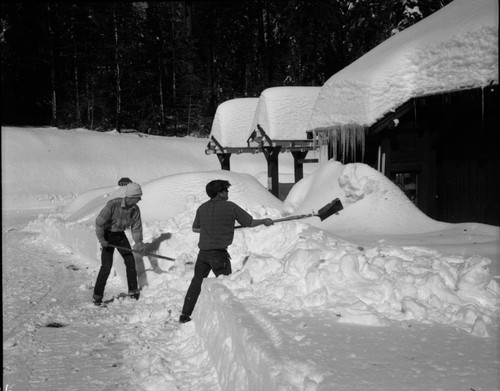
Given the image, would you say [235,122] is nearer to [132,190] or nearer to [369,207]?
[369,207]

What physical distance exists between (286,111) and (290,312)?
1155 cm

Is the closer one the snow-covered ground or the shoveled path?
the snow-covered ground

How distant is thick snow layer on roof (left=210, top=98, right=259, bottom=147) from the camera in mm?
17984

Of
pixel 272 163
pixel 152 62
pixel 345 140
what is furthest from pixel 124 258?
pixel 152 62

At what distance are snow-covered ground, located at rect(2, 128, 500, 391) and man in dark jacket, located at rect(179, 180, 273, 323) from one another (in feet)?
0.49

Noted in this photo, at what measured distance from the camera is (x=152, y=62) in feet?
117

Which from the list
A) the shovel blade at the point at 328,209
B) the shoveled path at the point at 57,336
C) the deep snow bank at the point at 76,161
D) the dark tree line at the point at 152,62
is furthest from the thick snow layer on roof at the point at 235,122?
the shovel blade at the point at 328,209

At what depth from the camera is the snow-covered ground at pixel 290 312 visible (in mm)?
3285

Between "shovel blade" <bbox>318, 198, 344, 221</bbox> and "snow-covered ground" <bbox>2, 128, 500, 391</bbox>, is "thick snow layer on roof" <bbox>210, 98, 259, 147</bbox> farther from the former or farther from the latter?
"shovel blade" <bbox>318, 198, 344, 221</bbox>

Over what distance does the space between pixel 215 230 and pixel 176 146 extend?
26490 mm

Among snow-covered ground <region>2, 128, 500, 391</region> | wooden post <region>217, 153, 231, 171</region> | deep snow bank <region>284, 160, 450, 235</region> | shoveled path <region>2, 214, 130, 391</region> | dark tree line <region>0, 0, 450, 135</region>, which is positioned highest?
dark tree line <region>0, 0, 450, 135</region>

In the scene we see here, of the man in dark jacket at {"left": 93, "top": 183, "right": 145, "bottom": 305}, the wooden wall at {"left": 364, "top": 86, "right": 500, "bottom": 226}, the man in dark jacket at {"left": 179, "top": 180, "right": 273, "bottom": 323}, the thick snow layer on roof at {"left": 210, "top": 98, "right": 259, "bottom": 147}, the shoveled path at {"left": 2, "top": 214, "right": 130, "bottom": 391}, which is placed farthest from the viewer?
the thick snow layer on roof at {"left": 210, "top": 98, "right": 259, "bottom": 147}

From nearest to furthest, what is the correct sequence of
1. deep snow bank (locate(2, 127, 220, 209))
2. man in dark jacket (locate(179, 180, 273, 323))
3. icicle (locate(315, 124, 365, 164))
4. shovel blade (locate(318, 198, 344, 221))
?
man in dark jacket (locate(179, 180, 273, 323)), shovel blade (locate(318, 198, 344, 221)), icicle (locate(315, 124, 365, 164)), deep snow bank (locate(2, 127, 220, 209))

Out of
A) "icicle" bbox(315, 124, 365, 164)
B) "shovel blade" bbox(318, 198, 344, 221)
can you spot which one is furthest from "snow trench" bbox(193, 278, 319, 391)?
"icicle" bbox(315, 124, 365, 164)
